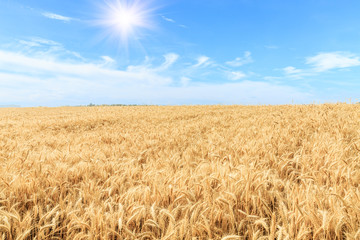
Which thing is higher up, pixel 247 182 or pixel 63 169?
pixel 247 182

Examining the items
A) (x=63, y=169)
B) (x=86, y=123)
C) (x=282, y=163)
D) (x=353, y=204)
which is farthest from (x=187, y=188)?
(x=86, y=123)

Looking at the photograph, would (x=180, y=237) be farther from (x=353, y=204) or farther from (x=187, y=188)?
(x=353, y=204)

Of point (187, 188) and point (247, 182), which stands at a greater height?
point (247, 182)

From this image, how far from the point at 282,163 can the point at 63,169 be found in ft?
10.6

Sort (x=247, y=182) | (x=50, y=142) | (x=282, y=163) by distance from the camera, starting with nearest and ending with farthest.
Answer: (x=247, y=182), (x=282, y=163), (x=50, y=142)

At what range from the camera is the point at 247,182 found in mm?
2035

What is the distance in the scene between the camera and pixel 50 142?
620cm

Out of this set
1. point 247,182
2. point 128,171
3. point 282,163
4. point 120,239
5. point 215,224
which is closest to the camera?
point 120,239

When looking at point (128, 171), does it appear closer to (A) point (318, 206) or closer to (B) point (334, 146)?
(A) point (318, 206)

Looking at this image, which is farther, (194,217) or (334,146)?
(334,146)

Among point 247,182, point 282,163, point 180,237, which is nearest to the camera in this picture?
point 180,237

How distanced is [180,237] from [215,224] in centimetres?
39

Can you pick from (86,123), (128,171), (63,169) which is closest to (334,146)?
(128,171)

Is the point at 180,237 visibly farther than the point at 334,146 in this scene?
No
